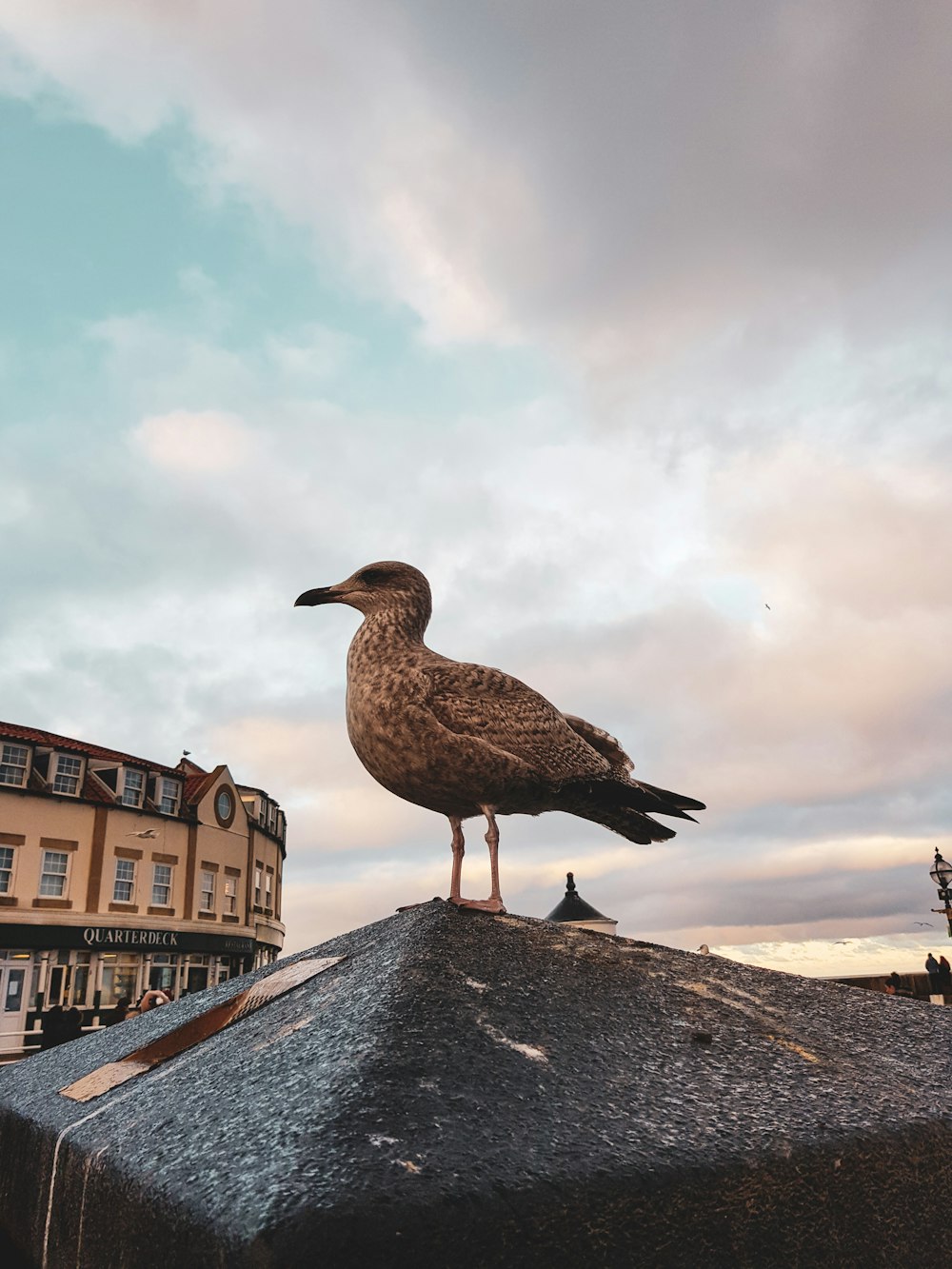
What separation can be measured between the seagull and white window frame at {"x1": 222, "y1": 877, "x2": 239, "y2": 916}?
3050 centimetres

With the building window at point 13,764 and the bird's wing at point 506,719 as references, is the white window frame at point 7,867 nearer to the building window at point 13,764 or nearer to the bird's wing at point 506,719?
the building window at point 13,764

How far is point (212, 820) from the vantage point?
3194 centimetres

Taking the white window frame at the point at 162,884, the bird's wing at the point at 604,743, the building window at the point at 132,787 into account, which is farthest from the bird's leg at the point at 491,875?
the white window frame at the point at 162,884

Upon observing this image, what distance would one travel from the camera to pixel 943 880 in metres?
18.9

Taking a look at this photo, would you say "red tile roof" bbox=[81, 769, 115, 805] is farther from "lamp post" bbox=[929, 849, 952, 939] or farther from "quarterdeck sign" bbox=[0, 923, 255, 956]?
"lamp post" bbox=[929, 849, 952, 939]

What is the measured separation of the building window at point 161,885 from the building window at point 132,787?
2.41m

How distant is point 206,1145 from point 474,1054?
0.67m

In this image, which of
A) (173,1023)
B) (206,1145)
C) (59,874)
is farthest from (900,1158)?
(59,874)

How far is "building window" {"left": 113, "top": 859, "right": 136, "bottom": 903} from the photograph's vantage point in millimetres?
27703

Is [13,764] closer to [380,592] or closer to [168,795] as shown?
[168,795]

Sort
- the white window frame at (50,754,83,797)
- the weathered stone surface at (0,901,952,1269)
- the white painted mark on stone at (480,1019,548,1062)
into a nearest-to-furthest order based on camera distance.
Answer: the weathered stone surface at (0,901,952,1269) < the white painted mark on stone at (480,1019,548,1062) < the white window frame at (50,754,83,797)

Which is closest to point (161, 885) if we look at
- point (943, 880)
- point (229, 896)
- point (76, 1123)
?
point (229, 896)

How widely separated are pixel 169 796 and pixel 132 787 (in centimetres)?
179

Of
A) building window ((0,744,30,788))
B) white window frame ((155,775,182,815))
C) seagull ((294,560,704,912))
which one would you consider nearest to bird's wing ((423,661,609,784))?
seagull ((294,560,704,912))
